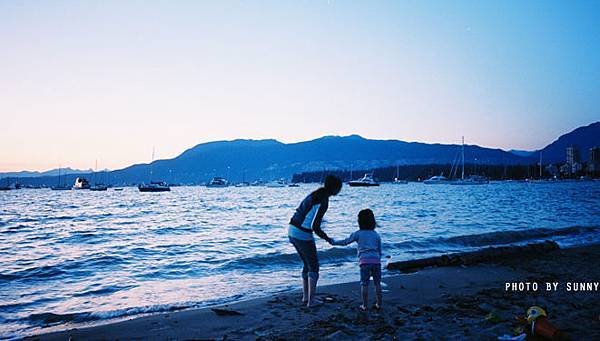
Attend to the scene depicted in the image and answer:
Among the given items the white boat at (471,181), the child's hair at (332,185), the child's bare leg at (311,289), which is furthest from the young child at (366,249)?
the white boat at (471,181)

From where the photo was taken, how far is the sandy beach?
17.9 feet

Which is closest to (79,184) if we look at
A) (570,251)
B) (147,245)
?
(147,245)

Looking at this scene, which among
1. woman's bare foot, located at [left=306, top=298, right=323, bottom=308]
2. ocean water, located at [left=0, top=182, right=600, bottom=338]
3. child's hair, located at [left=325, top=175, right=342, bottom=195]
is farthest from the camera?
ocean water, located at [left=0, top=182, right=600, bottom=338]

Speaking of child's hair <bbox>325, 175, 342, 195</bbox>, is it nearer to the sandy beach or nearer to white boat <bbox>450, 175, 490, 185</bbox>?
the sandy beach

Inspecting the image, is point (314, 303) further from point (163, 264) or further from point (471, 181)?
point (471, 181)

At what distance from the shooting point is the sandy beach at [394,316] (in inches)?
215

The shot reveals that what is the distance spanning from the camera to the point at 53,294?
366 inches

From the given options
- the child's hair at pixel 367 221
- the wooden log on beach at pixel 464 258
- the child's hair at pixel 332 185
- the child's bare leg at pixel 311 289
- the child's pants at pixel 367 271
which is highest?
the child's hair at pixel 332 185

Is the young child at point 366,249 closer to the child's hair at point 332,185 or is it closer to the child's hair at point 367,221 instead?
the child's hair at point 367,221

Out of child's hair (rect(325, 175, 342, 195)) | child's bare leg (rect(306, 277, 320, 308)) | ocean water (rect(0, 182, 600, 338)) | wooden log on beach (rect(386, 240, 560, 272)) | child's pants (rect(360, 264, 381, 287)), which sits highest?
child's hair (rect(325, 175, 342, 195))

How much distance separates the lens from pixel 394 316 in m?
6.30

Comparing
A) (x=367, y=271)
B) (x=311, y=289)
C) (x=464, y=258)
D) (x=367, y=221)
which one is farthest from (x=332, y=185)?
(x=464, y=258)

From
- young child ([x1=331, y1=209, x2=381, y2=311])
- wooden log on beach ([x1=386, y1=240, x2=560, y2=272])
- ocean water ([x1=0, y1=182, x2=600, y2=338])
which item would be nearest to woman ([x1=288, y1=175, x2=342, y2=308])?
young child ([x1=331, y1=209, x2=381, y2=311])

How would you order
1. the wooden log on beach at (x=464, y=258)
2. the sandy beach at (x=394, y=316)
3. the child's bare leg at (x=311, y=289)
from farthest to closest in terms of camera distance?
the wooden log on beach at (x=464, y=258) < the child's bare leg at (x=311, y=289) < the sandy beach at (x=394, y=316)
